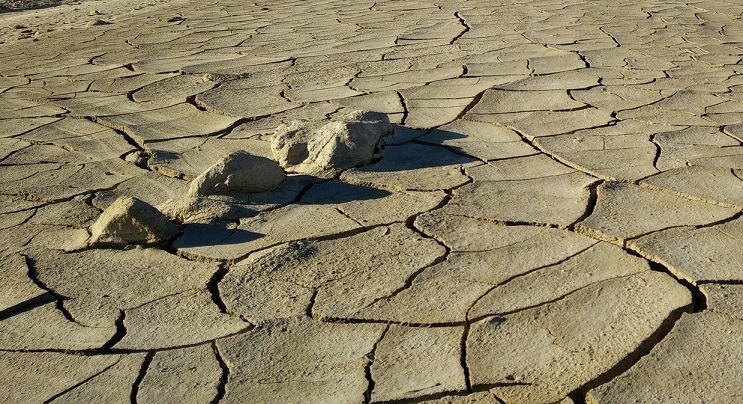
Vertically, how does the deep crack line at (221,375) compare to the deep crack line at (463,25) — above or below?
above

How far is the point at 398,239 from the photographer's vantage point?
8.75 ft

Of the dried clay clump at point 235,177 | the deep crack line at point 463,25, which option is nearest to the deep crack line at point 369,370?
the dried clay clump at point 235,177

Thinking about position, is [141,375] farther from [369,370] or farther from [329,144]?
[329,144]

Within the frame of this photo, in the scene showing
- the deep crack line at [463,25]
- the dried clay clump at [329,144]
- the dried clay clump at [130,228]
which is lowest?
the deep crack line at [463,25]

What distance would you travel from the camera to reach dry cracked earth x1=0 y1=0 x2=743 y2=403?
78.4 inches

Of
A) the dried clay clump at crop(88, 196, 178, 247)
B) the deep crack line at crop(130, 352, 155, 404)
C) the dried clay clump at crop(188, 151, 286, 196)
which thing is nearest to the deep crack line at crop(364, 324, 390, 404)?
the deep crack line at crop(130, 352, 155, 404)

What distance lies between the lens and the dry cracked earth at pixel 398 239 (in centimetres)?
199

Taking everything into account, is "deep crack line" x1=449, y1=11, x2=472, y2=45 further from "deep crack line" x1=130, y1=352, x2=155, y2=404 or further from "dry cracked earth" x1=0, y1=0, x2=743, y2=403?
"deep crack line" x1=130, y1=352, x2=155, y2=404

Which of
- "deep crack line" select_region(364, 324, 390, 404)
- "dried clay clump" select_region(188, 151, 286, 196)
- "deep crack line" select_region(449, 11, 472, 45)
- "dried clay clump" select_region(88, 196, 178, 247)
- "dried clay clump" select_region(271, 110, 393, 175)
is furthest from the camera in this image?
"deep crack line" select_region(449, 11, 472, 45)

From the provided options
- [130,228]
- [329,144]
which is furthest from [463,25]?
[130,228]

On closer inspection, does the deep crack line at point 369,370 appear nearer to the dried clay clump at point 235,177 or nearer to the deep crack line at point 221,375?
the deep crack line at point 221,375

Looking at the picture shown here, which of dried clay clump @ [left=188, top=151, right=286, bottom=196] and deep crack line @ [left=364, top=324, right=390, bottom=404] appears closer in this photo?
deep crack line @ [left=364, top=324, right=390, bottom=404]

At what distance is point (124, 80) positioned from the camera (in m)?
5.12

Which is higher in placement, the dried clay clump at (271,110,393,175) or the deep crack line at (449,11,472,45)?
the dried clay clump at (271,110,393,175)
